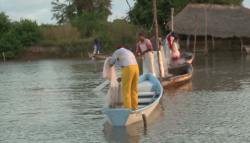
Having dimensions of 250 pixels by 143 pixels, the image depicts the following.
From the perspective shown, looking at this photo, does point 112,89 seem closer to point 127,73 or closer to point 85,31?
point 127,73

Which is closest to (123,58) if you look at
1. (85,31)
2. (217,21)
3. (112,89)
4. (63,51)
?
(112,89)

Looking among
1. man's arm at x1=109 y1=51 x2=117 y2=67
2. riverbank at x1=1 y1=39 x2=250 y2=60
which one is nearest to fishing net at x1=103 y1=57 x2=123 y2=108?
man's arm at x1=109 y1=51 x2=117 y2=67

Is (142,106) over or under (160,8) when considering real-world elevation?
under

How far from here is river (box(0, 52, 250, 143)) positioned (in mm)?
7627

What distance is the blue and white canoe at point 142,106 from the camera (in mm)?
7902

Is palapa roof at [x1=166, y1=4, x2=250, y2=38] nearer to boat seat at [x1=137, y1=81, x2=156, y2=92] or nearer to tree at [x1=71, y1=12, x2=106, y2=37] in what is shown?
tree at [x1=71, y1=12, x2=106, y2=37]

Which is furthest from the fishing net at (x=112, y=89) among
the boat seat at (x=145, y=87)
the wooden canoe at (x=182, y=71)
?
the wooden canoe at (x=182, y=71)

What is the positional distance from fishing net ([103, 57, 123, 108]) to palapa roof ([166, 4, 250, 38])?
2283 cm

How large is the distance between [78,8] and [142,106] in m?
38.5

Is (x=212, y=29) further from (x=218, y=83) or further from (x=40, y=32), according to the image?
(x=218, y=83)

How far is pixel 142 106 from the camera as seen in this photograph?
9.52 m

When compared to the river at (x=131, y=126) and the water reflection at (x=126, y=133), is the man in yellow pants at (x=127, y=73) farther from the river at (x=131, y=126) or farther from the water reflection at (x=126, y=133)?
the river at (x=131, y=126)

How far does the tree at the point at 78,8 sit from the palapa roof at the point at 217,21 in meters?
14.9

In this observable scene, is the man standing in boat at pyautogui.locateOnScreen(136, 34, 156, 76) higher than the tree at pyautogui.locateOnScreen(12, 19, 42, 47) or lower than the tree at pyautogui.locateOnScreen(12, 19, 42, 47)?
lower
